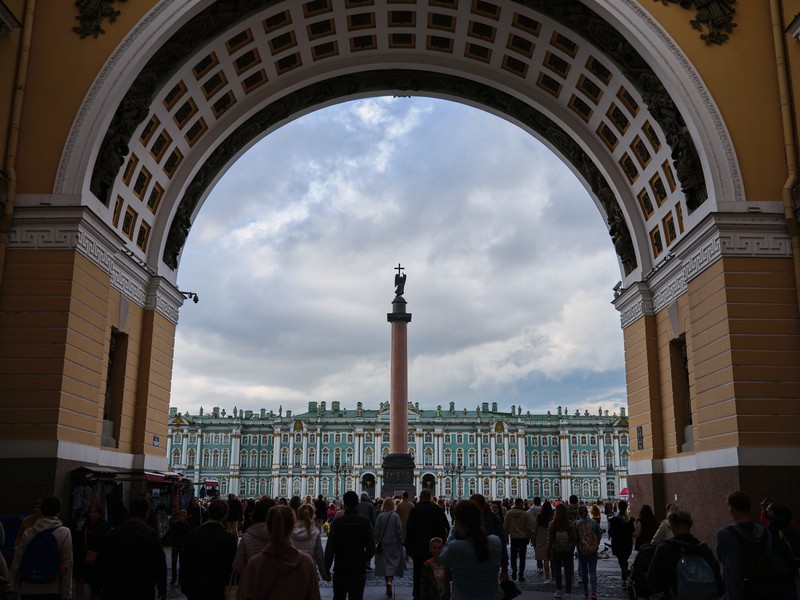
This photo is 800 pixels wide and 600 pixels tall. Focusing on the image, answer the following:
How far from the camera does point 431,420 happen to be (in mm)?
112188

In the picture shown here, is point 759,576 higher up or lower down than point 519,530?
higher up

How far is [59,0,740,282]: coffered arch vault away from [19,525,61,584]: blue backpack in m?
10.9

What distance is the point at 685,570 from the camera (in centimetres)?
577

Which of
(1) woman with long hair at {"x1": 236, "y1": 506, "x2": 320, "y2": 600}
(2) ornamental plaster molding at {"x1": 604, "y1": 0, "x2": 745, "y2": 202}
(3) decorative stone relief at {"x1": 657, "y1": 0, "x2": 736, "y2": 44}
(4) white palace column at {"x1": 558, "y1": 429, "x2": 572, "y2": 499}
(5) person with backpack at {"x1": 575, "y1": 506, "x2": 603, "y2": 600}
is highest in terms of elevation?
(3) decorative stone relief at {"x1": 657, "y1": 0, "x2": 736, "y2": 44}

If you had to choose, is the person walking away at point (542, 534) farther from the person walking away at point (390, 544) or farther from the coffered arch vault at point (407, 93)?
the coffered arch vault at point (407, 93)

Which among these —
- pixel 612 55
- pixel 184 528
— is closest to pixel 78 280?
pixel 184 528

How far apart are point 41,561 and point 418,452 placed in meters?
105

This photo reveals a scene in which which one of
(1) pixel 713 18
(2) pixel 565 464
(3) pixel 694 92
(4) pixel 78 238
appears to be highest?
(1) pixel 713 18

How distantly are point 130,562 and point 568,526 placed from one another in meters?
8.39

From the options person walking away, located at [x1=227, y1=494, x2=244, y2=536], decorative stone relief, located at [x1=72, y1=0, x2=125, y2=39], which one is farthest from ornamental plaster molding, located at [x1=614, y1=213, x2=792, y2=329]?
decorative stone relief, located at [x1=72, y1=0, x2=125, y2=39]

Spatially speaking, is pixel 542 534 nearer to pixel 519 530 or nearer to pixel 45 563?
pixel 519 530

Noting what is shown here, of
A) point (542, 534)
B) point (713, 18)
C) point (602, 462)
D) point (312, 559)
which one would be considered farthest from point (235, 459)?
point (312, 559)

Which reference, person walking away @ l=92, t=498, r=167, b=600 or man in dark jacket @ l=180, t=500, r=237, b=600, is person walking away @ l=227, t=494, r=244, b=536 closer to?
man in dark jacket @ l=180, t=500, r=237, b=600

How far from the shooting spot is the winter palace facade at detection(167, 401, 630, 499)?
110m
